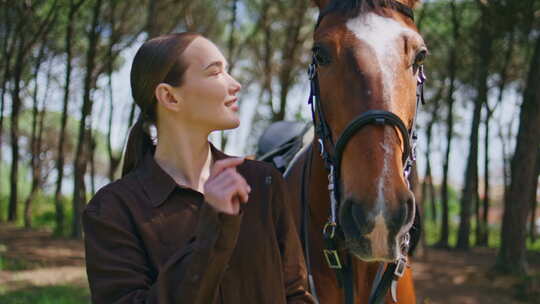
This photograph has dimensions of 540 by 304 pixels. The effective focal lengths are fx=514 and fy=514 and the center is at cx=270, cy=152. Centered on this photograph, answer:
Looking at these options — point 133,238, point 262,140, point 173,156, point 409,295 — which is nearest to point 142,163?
point 173,156

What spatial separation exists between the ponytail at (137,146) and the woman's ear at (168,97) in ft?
0.61

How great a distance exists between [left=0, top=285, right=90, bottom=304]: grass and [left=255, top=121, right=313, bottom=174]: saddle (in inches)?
127

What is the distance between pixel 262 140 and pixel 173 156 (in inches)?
149

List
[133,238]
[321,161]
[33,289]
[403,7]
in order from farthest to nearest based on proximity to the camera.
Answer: [33,289], [321,161], [403,7], [133,238]

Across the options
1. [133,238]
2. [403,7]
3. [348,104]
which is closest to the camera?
[133,238]

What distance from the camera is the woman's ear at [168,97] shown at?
153 centimetres

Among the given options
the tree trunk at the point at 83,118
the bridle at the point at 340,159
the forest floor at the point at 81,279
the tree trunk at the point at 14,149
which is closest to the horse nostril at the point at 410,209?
the bridle at the point at 340,159

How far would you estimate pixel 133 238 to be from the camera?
139 cm

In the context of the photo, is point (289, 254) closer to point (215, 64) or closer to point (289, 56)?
point (215, 64)

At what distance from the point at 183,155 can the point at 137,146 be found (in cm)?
20

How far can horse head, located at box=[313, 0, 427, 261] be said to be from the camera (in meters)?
1.72

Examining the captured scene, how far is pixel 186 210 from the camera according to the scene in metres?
1.49

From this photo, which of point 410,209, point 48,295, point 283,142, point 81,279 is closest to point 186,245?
point 410,209

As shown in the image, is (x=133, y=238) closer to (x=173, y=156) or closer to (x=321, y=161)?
(x=173, y=156)
